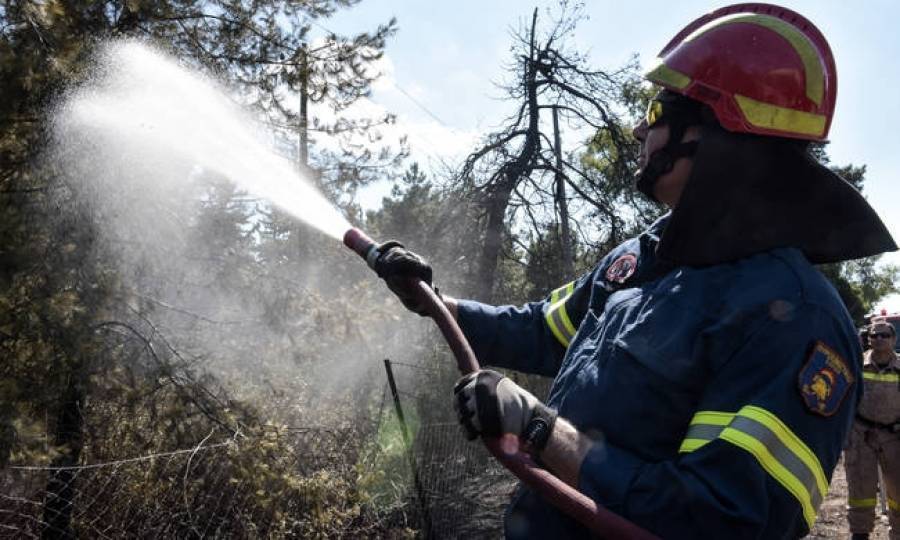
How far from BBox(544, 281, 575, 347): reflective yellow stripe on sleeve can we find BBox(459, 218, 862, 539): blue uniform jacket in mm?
531

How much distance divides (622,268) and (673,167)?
1.23ft

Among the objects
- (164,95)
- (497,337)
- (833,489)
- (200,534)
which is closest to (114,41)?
(164,95)

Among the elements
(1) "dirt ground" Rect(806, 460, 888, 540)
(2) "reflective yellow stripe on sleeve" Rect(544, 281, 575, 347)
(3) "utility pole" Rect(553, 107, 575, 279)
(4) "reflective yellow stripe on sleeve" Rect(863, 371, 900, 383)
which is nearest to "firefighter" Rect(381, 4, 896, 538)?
(2) "reflective yellow stripe on sleeve" Rect(544, 281, 575, 347)

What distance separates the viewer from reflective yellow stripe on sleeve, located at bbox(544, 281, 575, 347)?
8.14 ft

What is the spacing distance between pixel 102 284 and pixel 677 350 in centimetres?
437

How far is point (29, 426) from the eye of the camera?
11.4 ft

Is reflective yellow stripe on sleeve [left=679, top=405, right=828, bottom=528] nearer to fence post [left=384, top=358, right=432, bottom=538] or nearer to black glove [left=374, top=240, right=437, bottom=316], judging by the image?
black glove [left=374, top=240, right=437, bottom=316]

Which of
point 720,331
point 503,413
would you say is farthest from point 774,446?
point 503,413

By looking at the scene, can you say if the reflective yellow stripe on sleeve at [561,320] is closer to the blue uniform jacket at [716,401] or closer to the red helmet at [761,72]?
the blue uniform jacket at [716,401]

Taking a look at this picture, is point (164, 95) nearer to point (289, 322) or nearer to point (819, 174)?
point (289, 322)

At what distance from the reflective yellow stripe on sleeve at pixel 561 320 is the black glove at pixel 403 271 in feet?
1.57

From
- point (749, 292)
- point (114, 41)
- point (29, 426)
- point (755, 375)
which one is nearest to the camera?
point (755, 375)

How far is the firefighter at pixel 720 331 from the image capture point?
147cm

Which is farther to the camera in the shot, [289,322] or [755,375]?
[289,322]
